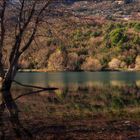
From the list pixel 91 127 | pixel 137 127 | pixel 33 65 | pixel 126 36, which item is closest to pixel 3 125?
pixel 91 127

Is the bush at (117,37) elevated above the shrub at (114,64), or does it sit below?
above

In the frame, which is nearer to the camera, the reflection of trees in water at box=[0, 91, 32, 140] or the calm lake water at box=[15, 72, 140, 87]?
the reflection of trees in water at box=[0, 91, 32, 140]

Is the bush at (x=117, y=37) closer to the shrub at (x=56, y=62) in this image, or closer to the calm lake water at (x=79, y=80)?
the shrub at (x=56, y=62)

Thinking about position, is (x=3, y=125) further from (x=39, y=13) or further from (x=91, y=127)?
(x=39, y=13)

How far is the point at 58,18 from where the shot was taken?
32.5 metres

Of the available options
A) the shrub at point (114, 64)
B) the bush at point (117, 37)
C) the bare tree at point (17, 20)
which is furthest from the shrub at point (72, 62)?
the bare tree at point (17, 20)

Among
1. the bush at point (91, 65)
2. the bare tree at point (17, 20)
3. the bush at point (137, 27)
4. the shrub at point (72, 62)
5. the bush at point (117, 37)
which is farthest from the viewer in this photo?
the bush at point (137, 27)

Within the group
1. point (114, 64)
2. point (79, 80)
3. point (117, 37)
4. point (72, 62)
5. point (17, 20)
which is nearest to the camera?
point (17, 20)

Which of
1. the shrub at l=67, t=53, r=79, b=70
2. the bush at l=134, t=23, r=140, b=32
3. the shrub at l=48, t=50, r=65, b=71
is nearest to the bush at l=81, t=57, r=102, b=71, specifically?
the shrub at l=67, t=53, r=79, b=70

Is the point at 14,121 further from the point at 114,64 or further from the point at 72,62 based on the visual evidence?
the point at 114,64

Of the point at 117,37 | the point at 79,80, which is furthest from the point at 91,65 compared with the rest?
the point at 79,80

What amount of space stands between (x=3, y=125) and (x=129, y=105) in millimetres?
8970

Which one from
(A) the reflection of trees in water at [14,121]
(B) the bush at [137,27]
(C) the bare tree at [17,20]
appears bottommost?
(A) the reflection of trees in water at [14,121]

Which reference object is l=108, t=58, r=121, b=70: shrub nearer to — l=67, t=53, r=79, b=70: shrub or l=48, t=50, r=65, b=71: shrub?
l=67, t=53, r=79, b=70: shrub
